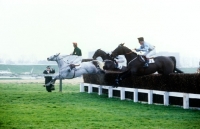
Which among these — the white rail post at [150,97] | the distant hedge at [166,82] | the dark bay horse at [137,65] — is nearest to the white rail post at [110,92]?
the distant hedge at [166,82]

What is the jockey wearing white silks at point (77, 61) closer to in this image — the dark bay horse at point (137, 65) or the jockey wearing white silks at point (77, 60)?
the jockey wearing white silks at point (77, 60)

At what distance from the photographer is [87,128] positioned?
760 centimetres

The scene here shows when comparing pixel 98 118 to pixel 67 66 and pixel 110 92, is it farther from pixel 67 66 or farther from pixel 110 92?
pixel 67 66

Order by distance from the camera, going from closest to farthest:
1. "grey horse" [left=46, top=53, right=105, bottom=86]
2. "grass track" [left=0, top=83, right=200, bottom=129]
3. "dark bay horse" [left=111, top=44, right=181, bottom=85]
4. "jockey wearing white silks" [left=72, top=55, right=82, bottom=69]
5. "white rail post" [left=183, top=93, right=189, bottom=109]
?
"grass track" [left=0, top=83, right=200, bottom=129], "white rail post" [left=183, top=93, right=189, bottom=109], "dark bay horse" [left=111, top=44, right=181, bottom=85], "grey horse" [left=46, top=53, right=105, bottom=86], "jockey wearing white silks" [left=72, top=55, right=82, bottom=69]

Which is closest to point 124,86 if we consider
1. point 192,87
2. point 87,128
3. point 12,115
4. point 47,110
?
point 192,87

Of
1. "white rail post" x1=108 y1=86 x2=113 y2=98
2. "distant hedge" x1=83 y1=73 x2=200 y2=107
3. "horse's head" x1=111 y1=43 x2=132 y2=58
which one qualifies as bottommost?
"white rail post" x1=108 y1=86 x2=113 y2=98

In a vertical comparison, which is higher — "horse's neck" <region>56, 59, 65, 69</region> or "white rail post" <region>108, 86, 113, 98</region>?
"horse's neck" <region>56, 59, 65, 69</region>

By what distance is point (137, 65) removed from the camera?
13.6 metres

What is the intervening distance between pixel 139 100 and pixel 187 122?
16.8ft

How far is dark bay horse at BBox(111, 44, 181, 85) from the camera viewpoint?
44.7ft

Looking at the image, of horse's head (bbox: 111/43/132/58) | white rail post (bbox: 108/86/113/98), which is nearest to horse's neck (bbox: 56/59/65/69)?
white rail post (bbox: 108/86/113/98)

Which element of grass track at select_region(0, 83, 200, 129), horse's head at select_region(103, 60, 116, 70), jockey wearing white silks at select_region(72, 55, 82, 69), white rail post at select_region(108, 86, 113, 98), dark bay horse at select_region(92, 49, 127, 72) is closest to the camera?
grass track at select_region(0, 83, 200, 129)

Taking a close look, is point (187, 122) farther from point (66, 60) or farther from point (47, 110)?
point (66, 60)

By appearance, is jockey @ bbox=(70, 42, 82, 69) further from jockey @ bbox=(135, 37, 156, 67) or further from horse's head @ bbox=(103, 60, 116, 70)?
jockey @ bbox=(135, 37, 156, 67)
